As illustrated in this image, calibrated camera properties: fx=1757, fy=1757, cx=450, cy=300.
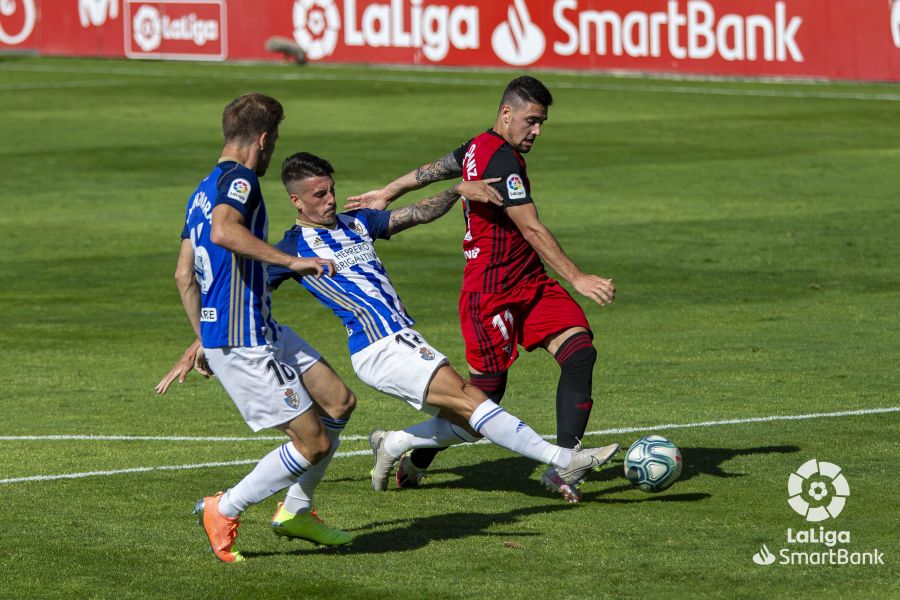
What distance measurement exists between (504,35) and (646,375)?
29.0 m

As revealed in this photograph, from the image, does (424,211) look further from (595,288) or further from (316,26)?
(316,26)

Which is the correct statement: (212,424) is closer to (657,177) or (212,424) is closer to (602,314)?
(602,314)

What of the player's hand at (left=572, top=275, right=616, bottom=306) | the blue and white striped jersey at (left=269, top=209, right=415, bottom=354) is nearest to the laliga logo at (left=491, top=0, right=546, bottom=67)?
the player's hand at (left=572, top=275, right=616, bottom=306)

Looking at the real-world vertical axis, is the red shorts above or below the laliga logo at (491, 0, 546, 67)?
below

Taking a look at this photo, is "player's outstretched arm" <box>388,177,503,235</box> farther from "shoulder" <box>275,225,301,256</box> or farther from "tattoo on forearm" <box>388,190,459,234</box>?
"shoulder" <box>275,225,301,256</box>

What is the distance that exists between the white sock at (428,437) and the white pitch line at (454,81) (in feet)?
82.3

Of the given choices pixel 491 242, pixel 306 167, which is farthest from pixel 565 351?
pixel 306 167

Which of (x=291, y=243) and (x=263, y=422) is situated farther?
(x=291, y=243)

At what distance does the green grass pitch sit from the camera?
7.91 metres

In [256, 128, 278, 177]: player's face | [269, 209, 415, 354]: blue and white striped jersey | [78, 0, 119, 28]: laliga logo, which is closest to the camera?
[256, 128, 278, 177]: player's face

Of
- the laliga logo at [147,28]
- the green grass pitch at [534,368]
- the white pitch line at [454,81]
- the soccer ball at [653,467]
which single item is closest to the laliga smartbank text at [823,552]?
the green grass pitch at [534,368]

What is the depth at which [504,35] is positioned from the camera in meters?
40.8

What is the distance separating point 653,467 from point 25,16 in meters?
43.9

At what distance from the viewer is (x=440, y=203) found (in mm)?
9539
